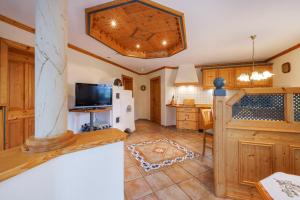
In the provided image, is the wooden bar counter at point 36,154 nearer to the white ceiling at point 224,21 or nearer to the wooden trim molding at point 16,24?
the white ceiling at point 224,21

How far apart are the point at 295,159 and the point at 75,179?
2.11 meters

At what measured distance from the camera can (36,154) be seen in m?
0.73

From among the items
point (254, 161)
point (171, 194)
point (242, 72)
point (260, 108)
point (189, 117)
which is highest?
point (242, 72)

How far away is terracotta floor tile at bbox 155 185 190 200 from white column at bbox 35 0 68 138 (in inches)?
54.4

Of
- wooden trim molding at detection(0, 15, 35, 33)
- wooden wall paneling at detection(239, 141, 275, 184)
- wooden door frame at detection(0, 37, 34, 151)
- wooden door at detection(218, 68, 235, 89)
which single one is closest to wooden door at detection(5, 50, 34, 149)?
wooden door frame at detection(0, 37, 34, 151)

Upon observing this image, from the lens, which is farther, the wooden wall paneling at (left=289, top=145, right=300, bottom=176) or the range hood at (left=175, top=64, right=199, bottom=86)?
the range hood at (left=175, top=64, right=199, bottom=86)

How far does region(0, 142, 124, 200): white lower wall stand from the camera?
65 cm

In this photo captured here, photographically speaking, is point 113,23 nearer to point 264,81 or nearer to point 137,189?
point 137,189

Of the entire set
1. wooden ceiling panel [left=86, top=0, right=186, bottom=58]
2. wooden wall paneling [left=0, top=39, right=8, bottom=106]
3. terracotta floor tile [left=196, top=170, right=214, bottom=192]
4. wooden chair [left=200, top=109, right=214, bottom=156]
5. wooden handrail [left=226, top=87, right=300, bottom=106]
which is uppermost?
wooden ceiling panel [left=86, top=0, right=186, bottom=58]

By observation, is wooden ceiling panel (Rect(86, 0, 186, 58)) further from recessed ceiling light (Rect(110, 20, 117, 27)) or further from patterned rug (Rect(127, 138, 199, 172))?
patterned rug (Rect(127, 138, 199, 172))

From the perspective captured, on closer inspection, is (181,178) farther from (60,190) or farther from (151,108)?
(151,108)

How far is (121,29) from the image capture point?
251cm

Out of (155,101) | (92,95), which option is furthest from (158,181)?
(155,101)

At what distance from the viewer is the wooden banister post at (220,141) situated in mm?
1545
